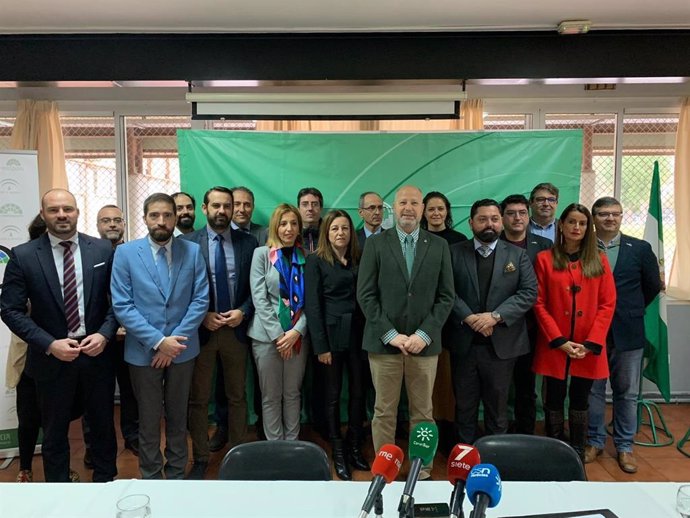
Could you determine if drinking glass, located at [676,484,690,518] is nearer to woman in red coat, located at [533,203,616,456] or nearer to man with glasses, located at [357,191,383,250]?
woman in red coat, located at [533,203,616,456]

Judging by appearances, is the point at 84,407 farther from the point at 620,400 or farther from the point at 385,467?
the point at 620,400

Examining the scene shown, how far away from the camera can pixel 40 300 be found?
2576 millimetres

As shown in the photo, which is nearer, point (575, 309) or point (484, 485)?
point (484, 485)

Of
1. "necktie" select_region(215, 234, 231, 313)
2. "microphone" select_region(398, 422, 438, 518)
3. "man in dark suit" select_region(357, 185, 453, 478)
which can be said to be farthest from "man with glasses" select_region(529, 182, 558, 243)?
"microphone" select_region(398, 422, 438, 518)

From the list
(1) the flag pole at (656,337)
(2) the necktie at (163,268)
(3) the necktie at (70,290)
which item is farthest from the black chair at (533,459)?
(1) the flag pole at (656,337)

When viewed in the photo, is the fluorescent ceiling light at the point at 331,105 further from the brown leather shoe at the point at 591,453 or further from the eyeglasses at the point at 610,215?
the brown leather shoe at the point at 591,453

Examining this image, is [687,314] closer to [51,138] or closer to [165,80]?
[165,80]

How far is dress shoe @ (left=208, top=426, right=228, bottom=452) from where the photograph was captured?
343cm

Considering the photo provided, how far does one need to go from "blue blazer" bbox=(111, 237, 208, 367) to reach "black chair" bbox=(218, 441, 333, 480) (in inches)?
45.1

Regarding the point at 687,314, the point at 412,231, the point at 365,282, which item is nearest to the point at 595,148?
the point at 687,314

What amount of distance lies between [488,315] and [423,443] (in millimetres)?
1913

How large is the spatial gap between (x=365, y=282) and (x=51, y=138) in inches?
131

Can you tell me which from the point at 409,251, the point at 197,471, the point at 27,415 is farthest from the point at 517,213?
the point at 27,415

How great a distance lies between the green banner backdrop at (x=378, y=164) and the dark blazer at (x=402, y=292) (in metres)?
1.04
